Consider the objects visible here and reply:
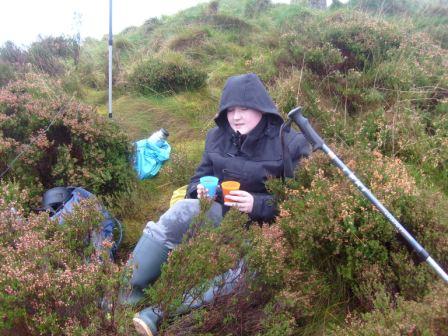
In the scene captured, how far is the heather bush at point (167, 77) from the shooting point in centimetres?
666

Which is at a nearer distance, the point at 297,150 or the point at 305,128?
the point at 305,128

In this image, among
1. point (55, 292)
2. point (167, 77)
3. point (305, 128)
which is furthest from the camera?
point (167, 77)

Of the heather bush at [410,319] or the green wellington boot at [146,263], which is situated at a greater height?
the heather bush at [410,319]

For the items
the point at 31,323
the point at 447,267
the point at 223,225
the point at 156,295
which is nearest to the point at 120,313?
the point at 156,295

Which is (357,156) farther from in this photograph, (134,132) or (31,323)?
(134,132)

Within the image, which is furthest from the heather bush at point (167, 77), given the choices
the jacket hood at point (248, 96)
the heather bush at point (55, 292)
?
the heather bush at point (55, 292)

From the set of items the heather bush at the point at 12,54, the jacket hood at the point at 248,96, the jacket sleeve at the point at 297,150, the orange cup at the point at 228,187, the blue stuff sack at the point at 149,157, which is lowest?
the blue stuff sack at the point at 149,157

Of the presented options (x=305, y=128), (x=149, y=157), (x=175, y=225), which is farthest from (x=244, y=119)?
(x=149, y=157)

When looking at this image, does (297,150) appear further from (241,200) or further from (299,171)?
(241,200)

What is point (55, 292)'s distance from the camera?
74.7 inches

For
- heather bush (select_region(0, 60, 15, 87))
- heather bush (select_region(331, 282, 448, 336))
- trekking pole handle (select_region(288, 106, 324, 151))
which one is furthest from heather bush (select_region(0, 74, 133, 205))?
heather bush (select_region(331, 282, 448, 336))

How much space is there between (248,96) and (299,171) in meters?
0.76

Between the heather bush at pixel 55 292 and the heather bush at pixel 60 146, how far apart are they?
6.97ft

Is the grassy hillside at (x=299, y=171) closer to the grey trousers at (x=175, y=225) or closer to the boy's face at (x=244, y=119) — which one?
the grey trousers at (x=175, y=225)
